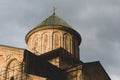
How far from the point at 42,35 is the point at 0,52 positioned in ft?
19.8

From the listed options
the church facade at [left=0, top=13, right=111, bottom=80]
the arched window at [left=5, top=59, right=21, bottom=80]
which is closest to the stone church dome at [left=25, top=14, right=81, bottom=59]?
the church facade at [left=0, top=13, right=111, bottom=80]

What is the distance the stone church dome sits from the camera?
26.8 meters

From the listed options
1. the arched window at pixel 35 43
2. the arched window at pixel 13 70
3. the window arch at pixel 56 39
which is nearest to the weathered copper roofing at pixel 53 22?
the window arch at pixel 56 39

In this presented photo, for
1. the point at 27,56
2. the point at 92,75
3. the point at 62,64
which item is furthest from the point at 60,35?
the point at 27,56

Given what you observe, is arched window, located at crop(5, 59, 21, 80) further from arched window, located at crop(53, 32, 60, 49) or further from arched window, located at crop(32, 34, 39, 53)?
arched window, located at crop(53, 32, 60, 49)

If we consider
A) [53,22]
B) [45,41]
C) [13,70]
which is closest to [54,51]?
[45,41]

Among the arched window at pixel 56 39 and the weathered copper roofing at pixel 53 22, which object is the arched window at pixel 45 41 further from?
the weathered copper roofing at pixel 53 22

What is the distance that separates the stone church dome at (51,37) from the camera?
87.9 ft

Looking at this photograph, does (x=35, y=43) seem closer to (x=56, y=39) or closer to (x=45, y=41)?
(x=45, y=41)

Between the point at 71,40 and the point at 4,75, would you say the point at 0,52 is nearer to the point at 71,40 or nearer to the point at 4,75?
the point at 4,75

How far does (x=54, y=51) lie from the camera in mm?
24984

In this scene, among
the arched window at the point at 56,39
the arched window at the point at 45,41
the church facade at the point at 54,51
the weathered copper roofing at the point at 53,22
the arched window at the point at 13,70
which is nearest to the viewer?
the arched window at the point at 13,70

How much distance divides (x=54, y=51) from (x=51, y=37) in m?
2.17

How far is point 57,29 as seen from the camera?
27.0 meters
